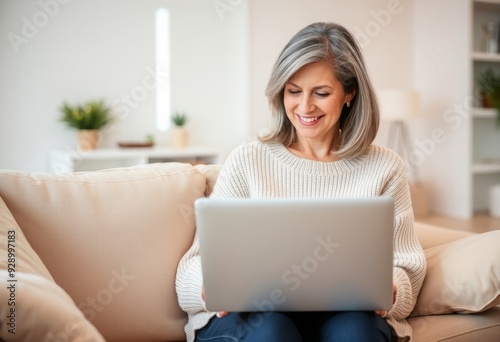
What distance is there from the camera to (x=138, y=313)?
1.61 meters

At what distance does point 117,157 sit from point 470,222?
119 inches

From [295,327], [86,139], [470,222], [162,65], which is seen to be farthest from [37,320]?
[470,222]

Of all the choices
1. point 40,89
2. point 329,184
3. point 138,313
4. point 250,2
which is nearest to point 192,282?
point 138,313

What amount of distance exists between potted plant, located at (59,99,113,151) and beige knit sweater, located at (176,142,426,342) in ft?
9.38

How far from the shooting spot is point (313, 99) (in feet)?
5.51

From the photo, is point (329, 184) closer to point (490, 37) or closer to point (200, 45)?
point (200, 45)

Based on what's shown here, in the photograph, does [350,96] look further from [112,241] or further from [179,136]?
[179,136]

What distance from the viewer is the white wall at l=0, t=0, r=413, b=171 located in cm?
440

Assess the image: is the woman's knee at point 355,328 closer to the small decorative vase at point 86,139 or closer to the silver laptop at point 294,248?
the silver laptop at point 294,248

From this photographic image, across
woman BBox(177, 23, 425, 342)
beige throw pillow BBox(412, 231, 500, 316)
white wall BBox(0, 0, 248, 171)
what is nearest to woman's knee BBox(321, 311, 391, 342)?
woman BBox(177, 23, 425, 342)

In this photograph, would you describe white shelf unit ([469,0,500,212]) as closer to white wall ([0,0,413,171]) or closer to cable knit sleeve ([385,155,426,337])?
white wall ([0,0,413,171])

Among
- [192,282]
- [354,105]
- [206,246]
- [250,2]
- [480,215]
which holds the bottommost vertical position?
[480,215]

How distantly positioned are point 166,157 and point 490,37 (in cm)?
327

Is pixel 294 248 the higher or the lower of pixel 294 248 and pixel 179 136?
the lower
